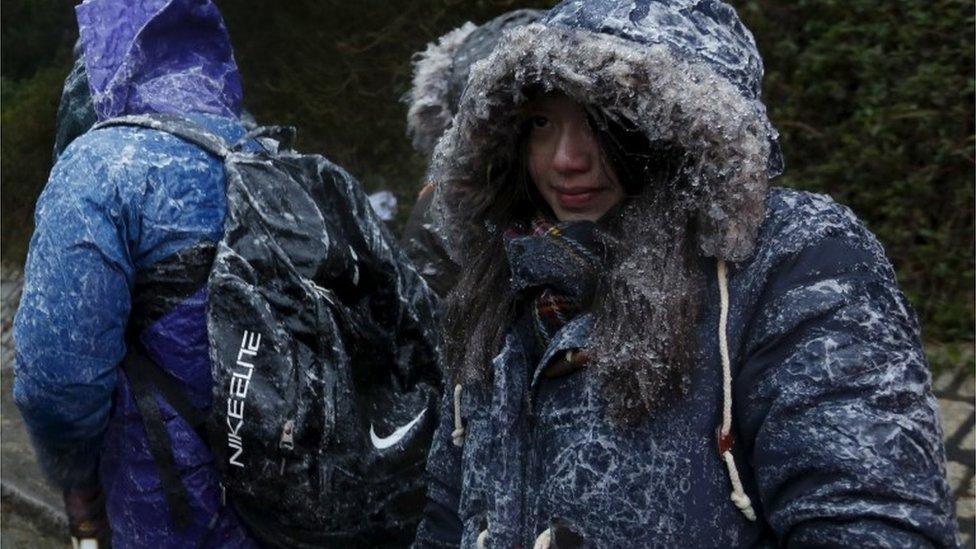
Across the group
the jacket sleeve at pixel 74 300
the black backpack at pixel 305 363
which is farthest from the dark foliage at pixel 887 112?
the jacket sleeve at pixel 74 300

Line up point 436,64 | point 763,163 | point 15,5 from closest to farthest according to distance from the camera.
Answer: point 763,163 < point 436,64 < point 15,5

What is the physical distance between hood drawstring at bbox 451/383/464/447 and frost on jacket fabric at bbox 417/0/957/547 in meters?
0.09

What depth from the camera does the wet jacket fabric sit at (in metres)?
1.47

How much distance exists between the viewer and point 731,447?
158 centimetres

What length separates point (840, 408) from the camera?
148 cm

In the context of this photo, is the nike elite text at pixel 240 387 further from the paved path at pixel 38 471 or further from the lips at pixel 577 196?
the paved path at pixel 38 471

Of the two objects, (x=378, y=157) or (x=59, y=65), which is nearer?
(x=378, y=157)

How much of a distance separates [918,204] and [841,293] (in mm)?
3998

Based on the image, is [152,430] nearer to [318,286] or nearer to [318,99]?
[318,286]

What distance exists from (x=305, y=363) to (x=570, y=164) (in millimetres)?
998

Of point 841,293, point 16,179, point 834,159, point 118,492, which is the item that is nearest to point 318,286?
point 118,492

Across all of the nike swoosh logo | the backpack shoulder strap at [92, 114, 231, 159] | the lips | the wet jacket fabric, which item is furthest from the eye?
the nike swoosh logo

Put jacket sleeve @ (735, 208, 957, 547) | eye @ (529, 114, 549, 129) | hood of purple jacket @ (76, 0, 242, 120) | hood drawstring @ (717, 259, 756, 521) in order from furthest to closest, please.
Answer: hood of purple jacket @ (76, 0, 242, 120)
eye @ (529, 114, 549, 129)
hood drawstring @ (717, 259, 756, 521)
jacket sleeve @ (735, 208, 957, 547)

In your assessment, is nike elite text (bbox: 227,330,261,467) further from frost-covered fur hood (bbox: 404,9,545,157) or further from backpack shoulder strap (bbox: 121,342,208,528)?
frost-covered fur hood (bbox: 404,9,545,157)
